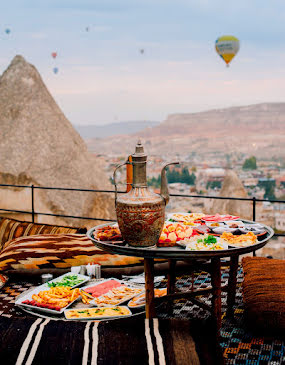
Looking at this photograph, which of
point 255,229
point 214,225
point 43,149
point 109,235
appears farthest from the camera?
point 43,149

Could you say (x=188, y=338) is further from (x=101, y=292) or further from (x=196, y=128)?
(x=196, y=128)

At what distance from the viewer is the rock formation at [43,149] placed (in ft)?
66.0

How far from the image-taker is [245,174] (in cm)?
3303

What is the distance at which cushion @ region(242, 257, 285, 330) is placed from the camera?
285cm

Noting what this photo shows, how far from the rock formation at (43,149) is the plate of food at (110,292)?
1633 centimetres

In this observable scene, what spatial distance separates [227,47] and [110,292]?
584 inches

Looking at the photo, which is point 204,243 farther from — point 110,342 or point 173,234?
point 110,342

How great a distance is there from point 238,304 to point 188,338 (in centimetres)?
190

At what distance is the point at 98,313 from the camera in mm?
2918

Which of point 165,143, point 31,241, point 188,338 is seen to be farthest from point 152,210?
point 165,143

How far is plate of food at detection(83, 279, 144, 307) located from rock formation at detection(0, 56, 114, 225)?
1633 centimetres

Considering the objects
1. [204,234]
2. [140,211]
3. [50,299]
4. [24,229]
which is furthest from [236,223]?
[24,229]

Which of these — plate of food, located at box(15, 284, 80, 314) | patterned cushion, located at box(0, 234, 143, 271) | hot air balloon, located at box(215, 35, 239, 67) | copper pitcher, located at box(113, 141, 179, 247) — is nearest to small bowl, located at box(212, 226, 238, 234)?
copper pitcher, located at box(113, 141, 179, 247)

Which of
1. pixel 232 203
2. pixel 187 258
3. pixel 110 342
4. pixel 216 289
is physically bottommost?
pixel 232 203
